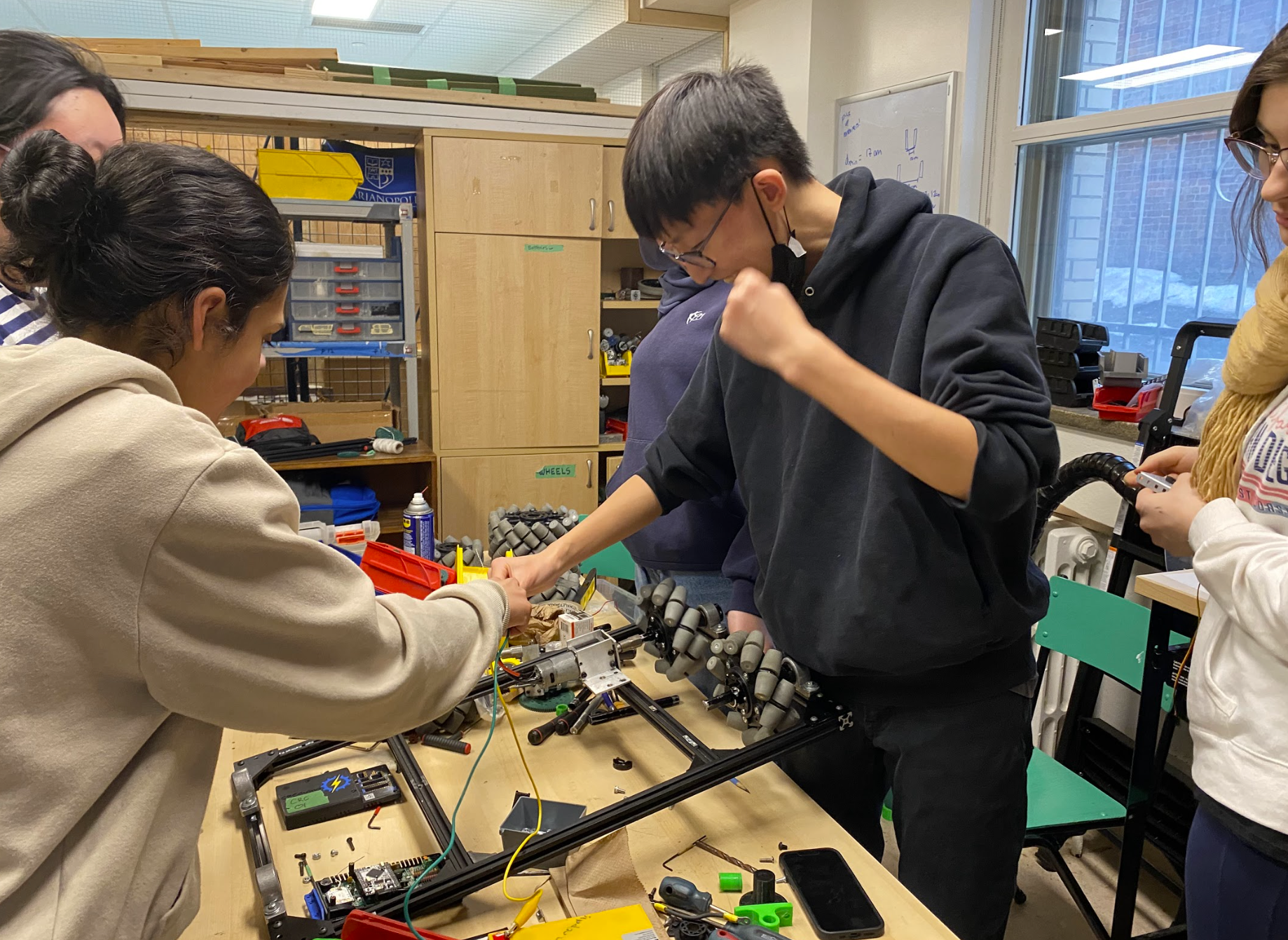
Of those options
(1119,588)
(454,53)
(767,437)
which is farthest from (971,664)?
(454,53)

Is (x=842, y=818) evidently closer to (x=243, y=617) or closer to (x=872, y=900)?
(x=872, y=900)

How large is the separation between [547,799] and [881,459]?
1.98 ft

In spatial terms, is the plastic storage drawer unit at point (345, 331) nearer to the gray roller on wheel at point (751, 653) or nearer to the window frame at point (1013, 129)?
the window frame at point (1013, 129)

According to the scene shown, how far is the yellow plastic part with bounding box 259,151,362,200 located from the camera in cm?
326

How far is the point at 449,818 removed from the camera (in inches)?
44.9

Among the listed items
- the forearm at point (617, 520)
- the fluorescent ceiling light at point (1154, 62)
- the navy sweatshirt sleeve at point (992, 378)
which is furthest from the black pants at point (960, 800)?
the fluorescent ceiling light at point (1154, 62)

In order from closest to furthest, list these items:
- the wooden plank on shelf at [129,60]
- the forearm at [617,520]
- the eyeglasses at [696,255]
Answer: the eyeglasses at [696,255] < the forearm at [617,520] < the wooden plank on shelf at [129,60]

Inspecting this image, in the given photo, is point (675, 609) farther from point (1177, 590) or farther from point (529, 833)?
point (1177, 590)

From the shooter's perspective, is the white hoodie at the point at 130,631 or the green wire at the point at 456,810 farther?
the green wire at the point at 456,810

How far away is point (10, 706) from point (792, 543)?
0.84 m

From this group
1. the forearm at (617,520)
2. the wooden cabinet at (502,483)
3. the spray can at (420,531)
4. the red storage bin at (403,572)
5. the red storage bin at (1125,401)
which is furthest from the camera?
the wooden cabinet at (502,483)

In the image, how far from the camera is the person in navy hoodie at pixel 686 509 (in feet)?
5.15

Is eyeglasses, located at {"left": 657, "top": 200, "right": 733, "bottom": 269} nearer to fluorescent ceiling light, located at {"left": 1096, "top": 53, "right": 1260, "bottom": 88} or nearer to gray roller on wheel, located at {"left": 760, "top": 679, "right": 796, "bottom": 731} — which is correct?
gray roller on wheel, located at {"left": 760, "top": 679, "right": 796, "bottom": 731}

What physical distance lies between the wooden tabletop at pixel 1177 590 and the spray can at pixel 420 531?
4.91ft
